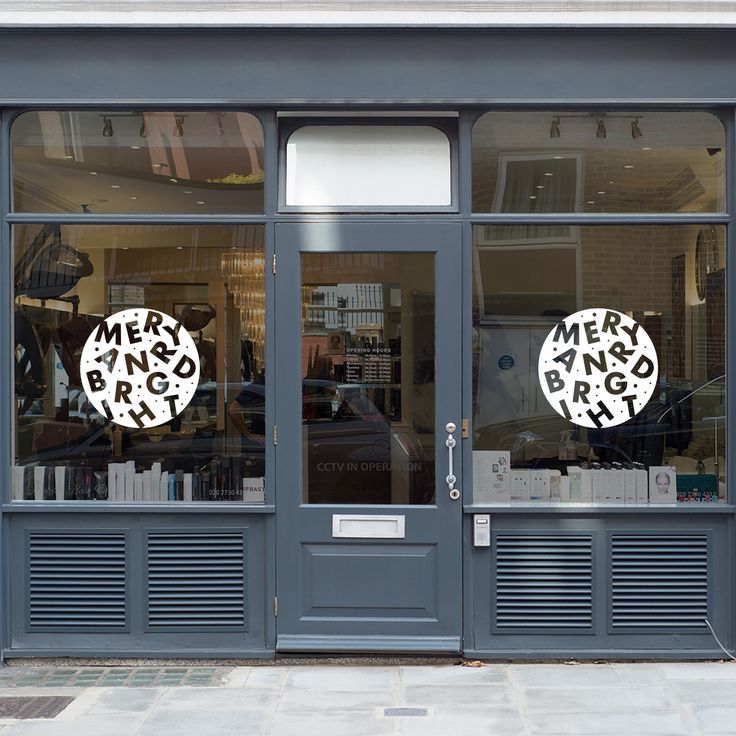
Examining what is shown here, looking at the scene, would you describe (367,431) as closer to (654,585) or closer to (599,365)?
(599,365)

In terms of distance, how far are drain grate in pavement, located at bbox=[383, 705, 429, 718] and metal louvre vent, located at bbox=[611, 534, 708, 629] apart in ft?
5.00

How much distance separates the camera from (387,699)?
5.39 metres

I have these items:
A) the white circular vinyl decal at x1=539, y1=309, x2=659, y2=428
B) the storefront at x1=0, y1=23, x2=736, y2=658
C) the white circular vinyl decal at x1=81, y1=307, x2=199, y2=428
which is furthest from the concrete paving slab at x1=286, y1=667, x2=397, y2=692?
the white circular vinyl decal at x1=539, y1=309, x2=659, y2=428

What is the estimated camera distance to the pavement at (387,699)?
4973 millimetres

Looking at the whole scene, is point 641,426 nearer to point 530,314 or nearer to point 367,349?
point 530,314

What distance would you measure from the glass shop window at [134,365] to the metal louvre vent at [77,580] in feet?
0.94

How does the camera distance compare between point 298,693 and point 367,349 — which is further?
point 367,349

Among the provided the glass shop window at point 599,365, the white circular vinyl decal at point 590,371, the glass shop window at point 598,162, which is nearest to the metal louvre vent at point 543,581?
the glass shop window at point 599,365

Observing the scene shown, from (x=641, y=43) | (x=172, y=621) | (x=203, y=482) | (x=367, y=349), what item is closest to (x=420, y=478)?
(x=367, y=349)

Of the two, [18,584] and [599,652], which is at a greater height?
[18,584]

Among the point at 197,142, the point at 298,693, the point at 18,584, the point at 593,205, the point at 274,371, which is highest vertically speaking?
the point at 197,142

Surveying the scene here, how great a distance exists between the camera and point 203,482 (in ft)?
20.4

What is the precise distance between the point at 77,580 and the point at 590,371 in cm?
346

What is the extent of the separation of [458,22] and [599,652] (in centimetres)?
393
